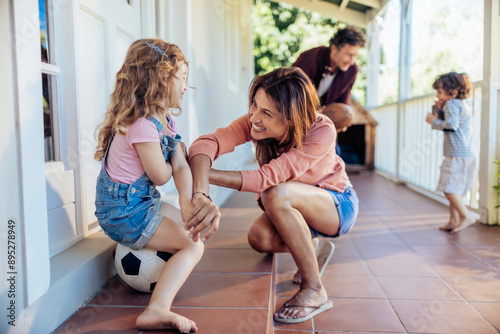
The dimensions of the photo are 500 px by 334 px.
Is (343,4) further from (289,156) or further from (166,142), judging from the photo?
(166,142)

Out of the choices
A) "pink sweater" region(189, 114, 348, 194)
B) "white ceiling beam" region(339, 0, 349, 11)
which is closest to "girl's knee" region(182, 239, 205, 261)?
"pink sweater" region(189, 114, 348, 194)

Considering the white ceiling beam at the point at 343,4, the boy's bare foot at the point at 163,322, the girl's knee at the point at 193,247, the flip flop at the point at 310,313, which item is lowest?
the flip flop at the point at 310,313

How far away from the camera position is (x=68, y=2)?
1.61 m

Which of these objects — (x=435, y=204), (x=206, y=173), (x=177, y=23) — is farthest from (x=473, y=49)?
(x=206, y=173)

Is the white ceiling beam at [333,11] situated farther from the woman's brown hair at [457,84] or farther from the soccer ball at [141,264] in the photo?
the soccer ball at [141,264]

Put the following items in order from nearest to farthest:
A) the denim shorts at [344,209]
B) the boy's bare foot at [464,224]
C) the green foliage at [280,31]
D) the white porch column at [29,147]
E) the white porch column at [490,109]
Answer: the white porch column at [29,147] → the denim shorts at [344,209] → the boy's bare foot at [464,224] → the white porch column at [490,109] → the green foliage at [280,31]

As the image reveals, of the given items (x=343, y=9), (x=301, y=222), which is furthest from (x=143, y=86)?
(x=343, y=9)

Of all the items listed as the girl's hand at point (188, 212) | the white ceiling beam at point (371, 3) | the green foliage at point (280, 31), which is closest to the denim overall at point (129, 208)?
the girl's hand at point (188, 212)

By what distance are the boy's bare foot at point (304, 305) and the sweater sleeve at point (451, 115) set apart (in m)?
2.11

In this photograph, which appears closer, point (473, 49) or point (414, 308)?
point (414, 308)

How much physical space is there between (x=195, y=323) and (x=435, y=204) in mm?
3571

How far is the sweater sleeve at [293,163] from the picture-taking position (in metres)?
1.71

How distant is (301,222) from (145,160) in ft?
2.43

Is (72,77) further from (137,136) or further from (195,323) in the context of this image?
(195,323)
